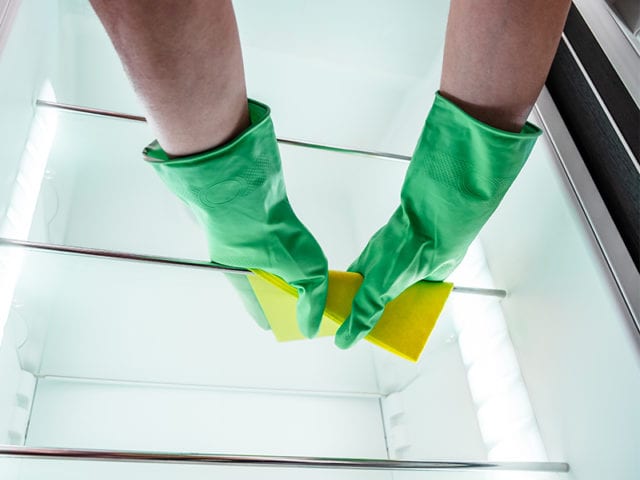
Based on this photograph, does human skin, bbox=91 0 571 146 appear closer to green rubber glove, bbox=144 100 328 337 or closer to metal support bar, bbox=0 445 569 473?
green rubber glove, bbox=144 100 328 337

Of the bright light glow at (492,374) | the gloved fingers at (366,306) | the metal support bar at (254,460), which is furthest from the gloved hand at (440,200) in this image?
the bright light glow at (492,374)

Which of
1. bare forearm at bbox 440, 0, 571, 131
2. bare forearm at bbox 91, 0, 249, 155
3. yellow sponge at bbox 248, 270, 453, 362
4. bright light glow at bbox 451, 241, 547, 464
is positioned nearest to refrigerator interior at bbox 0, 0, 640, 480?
bright light glow at bbox 451, 241, 547, 464

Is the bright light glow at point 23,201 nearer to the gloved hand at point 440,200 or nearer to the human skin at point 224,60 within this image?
the human skin at point 224,60

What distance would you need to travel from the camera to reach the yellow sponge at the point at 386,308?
0.89 meters

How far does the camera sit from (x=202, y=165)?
0.64 metres

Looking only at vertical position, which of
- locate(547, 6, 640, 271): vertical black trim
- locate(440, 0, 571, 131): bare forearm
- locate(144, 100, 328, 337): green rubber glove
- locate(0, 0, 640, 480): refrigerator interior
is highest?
locate(440, 0, 571, 131): bare forearm

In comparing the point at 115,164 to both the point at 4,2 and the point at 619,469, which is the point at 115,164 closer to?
the point at 4,2

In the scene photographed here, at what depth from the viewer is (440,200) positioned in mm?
794

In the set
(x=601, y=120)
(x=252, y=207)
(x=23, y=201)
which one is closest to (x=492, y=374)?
(x=601, y=120)

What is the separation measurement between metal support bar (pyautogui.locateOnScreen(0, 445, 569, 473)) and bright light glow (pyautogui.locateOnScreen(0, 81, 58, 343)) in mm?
335

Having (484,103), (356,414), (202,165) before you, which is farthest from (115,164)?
(484,103)

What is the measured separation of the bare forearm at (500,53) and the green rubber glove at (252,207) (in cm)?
26

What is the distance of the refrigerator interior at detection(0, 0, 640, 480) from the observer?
3.05 feet

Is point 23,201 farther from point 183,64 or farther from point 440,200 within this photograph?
point 440,200
